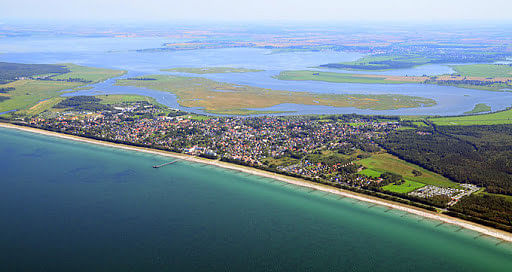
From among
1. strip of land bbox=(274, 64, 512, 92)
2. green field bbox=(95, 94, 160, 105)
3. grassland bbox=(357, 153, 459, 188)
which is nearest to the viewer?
grassland bbox=(357, 153, 459, 188)

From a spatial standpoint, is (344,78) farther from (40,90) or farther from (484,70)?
(40,90)

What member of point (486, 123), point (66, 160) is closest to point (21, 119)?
point (66, 160)

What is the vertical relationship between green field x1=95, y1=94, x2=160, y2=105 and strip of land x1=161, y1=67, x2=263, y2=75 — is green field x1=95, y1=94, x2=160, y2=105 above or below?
below

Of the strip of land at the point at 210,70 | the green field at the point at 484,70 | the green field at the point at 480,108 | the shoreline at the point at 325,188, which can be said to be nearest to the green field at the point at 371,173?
the shoreline at the point at 325,188

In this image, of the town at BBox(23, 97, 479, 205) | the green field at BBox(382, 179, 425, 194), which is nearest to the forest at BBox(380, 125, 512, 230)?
the town at BBox(23, 97, 479, 205)

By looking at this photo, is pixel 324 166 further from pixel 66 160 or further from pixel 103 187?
pixel 66 160

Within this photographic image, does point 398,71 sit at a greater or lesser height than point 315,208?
greater

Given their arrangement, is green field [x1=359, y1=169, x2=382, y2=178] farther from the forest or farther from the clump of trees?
the clump of trees

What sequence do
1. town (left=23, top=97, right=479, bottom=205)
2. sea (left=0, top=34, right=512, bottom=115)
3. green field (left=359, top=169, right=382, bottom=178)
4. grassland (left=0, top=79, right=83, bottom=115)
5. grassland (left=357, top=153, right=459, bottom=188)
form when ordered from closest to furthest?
1. grassland (left=357, top=153, right=459, bottom=188)
2. green field (left=359, top=169, right=382, bottom=178)
3. town (left=23, top=97, right=479, bottom=205)
4. sea (left=0, top=34, right=512, bottom=115)
5. grassland (left=0, top=79, right=83, bottom=115)
